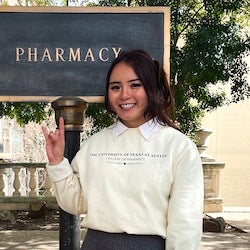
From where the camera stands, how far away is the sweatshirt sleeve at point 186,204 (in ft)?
5.86

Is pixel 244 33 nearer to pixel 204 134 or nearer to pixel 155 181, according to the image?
pixel 204 134

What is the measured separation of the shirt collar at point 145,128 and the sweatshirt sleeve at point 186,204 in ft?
0.52

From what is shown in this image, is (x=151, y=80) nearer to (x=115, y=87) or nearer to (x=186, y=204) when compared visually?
(x=115, y=87)

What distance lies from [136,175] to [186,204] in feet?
0.71

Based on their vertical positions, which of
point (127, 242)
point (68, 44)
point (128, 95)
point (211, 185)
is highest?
point (68, 44)

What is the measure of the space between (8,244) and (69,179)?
389 cm

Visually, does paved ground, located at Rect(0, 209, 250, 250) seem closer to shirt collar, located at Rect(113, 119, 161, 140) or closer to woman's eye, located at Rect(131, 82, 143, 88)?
shirt collar, located at Rect(113, 119, 161, 140)

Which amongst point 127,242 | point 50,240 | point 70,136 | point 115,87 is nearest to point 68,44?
point 70,136

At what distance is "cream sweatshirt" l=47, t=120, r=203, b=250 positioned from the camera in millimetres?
1820

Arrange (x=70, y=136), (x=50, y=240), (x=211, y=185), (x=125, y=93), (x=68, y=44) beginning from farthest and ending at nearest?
1. (x=211, y=185)
2. (x=50, y=240)
3. (x=68, y=44)
4. (x=70, y=136)
5. (x=125, y=93)

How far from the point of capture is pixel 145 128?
198cm

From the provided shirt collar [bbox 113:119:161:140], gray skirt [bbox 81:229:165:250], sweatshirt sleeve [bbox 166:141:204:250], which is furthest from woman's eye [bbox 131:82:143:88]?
gray skirt [bbox 81:229:165:250]

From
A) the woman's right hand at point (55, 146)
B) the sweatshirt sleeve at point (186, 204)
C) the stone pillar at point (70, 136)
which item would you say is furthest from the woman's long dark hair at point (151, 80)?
the stone pillar at point (70, 136)

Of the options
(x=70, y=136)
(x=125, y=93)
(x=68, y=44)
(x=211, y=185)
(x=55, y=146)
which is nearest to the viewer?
(x=125, y=93)
